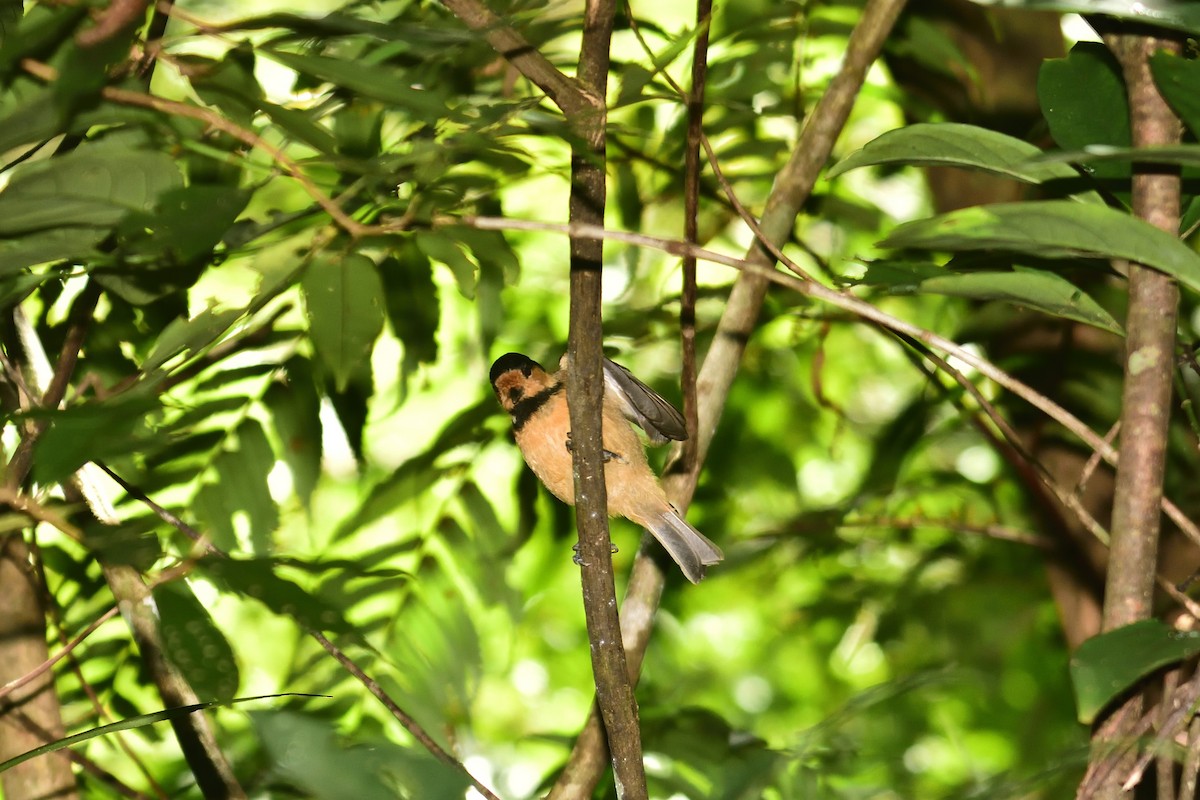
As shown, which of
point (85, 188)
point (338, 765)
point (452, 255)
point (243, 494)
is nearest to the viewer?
point (338, 765)

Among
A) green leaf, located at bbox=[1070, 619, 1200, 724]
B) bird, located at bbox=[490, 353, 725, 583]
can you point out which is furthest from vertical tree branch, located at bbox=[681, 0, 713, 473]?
green leaf, located at bbox=[1070, 619, 1200, 724]

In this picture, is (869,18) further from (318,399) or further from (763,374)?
(763,374)

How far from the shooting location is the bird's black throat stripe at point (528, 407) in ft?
8.77

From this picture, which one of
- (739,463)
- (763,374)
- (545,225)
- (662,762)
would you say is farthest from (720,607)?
(545,225)

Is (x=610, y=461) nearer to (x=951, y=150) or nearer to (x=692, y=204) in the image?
(x=692, y=204)

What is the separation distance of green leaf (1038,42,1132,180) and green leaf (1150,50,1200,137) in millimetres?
235

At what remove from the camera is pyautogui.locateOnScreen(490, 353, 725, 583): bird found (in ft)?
8.22

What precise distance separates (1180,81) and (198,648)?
1.36 meters

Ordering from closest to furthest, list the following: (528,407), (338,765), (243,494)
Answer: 1. (338,765)
2. (243,494)
3. (528,407)

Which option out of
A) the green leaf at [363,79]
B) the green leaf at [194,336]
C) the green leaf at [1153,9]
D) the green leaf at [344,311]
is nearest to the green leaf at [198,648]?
the green leaf at [194,336]

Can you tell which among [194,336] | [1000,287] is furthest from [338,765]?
[1000,287]

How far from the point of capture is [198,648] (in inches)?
53.8

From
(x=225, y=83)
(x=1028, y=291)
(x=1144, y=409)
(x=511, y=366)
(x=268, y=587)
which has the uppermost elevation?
(x=511, y=366)

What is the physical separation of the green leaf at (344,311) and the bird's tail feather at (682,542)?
38.3 inches
